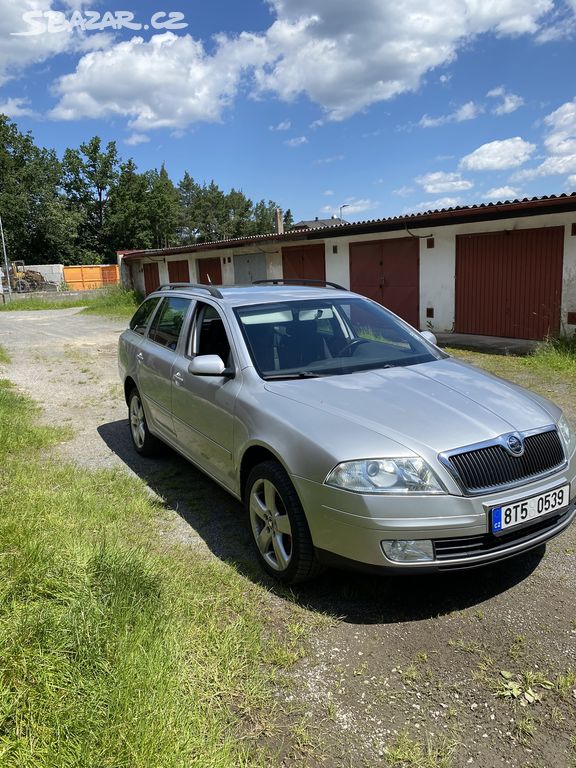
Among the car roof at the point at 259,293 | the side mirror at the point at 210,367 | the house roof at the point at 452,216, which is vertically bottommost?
the side mirror at the point at 210,367

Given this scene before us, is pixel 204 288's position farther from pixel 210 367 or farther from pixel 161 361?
pixel 210 367

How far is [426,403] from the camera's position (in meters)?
3.11

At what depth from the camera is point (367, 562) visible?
2727 mm

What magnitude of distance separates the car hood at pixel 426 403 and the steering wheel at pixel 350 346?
35cm

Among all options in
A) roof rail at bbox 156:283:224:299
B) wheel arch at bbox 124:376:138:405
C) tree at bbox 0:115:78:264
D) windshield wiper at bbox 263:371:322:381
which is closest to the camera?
windshield wiper at bbox 263:371:322:381

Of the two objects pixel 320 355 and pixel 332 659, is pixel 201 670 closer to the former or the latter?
pixel 332 659

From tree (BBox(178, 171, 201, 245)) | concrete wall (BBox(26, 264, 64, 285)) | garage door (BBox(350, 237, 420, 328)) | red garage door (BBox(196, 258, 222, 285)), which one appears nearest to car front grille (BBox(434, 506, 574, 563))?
garage door (BBox(350, 237, 420, 328))

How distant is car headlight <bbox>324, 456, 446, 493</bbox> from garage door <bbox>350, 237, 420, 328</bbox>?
12.7 meters

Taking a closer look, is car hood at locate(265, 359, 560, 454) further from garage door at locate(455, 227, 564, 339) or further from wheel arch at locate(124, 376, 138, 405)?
garage door at locate(455, 227, 564, 339)

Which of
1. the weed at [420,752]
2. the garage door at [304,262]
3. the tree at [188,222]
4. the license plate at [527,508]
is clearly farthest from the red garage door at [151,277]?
the tree at [188,222]

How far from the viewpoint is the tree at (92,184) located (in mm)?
67500

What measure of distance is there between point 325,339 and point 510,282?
9812 mm

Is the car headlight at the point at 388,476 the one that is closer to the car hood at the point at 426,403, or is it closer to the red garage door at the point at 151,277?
the car hood at the point at 426,403

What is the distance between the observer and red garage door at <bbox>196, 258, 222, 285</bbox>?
24859 millimetres
